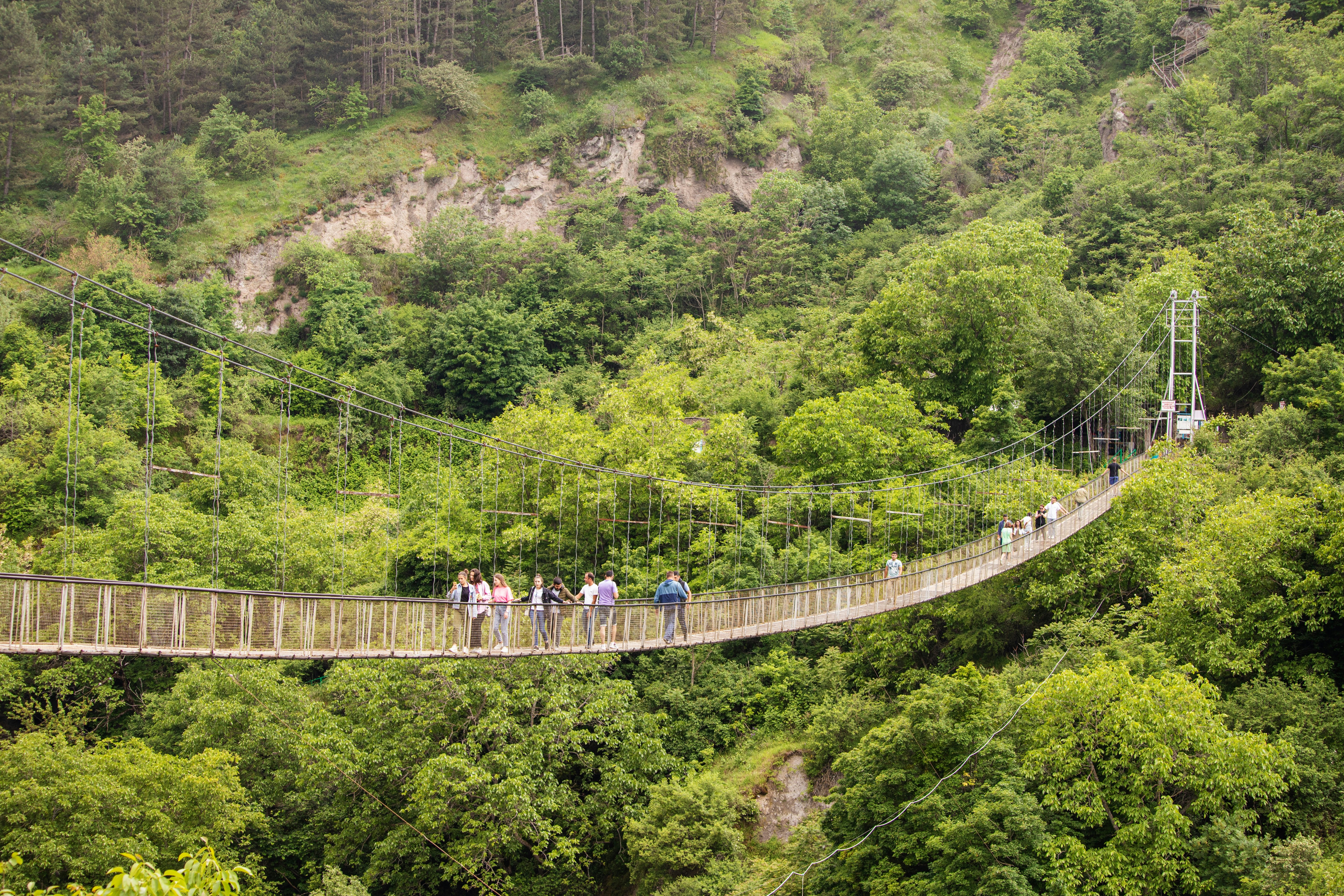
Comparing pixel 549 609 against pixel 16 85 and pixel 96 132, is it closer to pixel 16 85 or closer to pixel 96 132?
pixel 96 132

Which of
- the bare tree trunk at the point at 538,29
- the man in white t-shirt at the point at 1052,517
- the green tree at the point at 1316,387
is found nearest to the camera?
the man in white t-shirt at the point at 1052,517

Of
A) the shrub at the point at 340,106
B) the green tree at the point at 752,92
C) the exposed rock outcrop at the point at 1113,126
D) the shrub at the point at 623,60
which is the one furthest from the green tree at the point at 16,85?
the exposed rock outcrop at the point at 1113,126

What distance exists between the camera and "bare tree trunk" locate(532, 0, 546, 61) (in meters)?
62.9

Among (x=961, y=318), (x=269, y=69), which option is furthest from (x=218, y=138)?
(x=961, y=318)

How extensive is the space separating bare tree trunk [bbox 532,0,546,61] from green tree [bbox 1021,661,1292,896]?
52728 mm

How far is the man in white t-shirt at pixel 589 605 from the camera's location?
15930 millimetres

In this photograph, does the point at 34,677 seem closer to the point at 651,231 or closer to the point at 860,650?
the point at 860,650

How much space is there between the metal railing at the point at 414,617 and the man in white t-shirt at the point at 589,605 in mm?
31

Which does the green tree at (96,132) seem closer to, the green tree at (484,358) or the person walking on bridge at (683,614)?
the green tree at (484,358)

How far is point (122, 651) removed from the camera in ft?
39.3

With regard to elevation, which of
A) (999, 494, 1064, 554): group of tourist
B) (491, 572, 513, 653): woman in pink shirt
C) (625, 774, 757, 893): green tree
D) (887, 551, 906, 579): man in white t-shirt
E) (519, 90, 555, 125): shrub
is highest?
(519, 90, 555, 125): shrub

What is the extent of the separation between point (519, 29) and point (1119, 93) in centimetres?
3202

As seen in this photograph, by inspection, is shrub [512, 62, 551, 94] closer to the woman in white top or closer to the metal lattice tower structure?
the metal lattice tower structure

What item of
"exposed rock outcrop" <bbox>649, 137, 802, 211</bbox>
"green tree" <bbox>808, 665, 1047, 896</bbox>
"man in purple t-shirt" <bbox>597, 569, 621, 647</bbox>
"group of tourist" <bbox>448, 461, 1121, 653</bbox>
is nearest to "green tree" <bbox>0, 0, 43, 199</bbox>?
"exposed rock outcrop" <bbox>649, 137, 802, 211</bbox>
